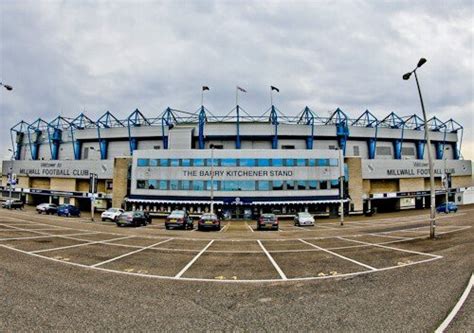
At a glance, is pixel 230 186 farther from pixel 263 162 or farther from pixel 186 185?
pixel 186 185

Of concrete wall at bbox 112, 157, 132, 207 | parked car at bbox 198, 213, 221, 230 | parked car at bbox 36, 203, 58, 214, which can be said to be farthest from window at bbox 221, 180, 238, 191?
parked car at bbox 36, 203, 58, 214

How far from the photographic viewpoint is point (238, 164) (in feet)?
143

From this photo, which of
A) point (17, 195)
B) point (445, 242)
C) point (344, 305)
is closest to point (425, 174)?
point (445, 242)

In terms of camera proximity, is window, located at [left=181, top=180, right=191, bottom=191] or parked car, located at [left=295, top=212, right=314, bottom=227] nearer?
parked car, located at [left=295, top=212, right=314, bottom=227]

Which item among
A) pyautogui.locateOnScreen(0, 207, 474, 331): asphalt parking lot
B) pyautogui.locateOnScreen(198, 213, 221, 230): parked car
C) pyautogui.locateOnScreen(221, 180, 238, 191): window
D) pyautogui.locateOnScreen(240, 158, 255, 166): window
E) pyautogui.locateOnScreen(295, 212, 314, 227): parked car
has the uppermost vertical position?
pyautogui.locateOnScreen(240, 158, 255, 166): window

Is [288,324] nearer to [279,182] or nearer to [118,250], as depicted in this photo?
[118,250]

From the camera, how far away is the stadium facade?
43.2m

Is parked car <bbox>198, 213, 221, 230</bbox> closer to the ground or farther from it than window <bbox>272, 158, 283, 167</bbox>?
closer to the ground

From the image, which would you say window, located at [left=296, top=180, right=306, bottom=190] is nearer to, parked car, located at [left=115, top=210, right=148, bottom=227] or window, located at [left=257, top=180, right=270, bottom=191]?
window, located at [left=257, top=180, right=270, bottom=191]

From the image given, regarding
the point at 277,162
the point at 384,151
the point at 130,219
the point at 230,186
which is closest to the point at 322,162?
the point at 277,162

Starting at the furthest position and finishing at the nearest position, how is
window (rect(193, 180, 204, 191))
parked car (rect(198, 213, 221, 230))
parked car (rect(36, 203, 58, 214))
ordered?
window (rect(193, 180, 204, 191))
parked car (rect(36, 203, 58, 214))
parked car (rect(198, 213, 221, 230))

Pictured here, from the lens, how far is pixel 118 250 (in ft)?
40.5

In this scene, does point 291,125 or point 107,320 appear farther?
point 291,125

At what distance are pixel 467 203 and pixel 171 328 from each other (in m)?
77.1
